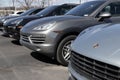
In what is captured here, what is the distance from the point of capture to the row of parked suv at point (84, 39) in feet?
10.7

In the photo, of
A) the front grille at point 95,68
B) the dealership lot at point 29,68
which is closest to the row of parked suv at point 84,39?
the front grille at point 95,68

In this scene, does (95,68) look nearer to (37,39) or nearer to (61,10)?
(37,39)

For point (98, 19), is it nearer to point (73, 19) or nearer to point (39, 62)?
point (73, 19)

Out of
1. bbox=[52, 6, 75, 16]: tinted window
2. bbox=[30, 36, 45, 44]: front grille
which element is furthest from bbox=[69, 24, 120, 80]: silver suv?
bbox=[52, 6, 75, 16]: tinted window

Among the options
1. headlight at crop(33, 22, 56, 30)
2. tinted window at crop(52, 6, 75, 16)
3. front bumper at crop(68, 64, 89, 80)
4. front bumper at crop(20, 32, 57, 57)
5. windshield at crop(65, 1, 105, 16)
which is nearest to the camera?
front bumper at crop(68, 64, 89, 80)

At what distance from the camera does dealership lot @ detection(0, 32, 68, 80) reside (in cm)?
636

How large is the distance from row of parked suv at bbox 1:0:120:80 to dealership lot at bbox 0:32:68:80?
1.30 ft

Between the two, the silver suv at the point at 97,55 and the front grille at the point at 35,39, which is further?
the front grille at the point at 35,39

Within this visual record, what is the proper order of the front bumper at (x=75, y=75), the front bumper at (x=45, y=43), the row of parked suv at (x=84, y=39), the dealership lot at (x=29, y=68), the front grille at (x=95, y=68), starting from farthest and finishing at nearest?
the front bumper at (x=45, y=43) → the dealership lot at (x=29, y=68) → the front bumper at (x=75, y=75) → the row of parked suv at (x=84, y=39) → the front grille at (x=95, y=68)

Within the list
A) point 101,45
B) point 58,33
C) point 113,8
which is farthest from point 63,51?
point 101,45

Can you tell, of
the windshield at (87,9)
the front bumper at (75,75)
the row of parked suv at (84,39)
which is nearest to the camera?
the row of parked suv at (84,39)

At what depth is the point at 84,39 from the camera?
3928 millimetres

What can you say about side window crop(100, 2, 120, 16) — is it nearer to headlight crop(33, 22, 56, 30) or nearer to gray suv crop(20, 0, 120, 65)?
gray suv crop(20, 0, 120, 65)

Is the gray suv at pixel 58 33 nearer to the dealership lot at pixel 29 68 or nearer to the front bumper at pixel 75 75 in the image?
the dealership lot at pixel 29 68
